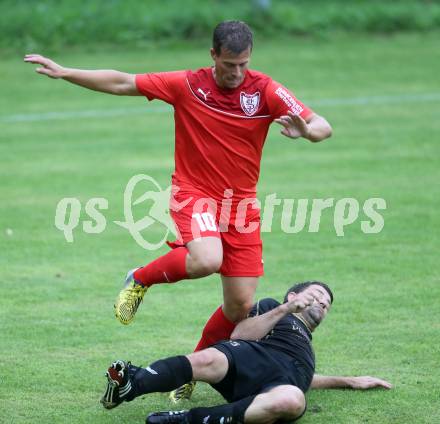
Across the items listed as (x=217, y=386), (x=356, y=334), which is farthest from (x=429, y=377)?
(x=217, y=386)

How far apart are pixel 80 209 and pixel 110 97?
7327mm

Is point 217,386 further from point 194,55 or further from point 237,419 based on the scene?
point 194,55

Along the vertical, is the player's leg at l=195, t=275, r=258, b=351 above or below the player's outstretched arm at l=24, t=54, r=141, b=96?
below

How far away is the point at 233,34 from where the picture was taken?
7.19 meters

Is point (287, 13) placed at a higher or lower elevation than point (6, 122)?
higher

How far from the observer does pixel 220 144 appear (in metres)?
7.47

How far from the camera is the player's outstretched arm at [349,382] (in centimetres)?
731

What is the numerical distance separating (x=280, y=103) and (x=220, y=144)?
0.51m

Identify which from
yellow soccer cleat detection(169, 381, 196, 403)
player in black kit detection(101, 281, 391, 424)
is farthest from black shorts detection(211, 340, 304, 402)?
yellow soccer cleat detection(169, 381, 196, 403)

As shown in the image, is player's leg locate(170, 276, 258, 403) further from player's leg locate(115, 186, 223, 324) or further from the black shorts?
the black shorts

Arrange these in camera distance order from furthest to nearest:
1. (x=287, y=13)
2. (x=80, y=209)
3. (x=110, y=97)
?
1. (x=287, y=13)
2. (x=110, y=97)
3. (x=80, y=209)

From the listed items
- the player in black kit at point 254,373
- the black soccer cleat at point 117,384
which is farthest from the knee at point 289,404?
the black soccer cleat at point 117,384

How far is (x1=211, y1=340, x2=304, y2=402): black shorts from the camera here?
676cm

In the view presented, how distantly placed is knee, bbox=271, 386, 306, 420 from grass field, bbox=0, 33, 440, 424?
374 mm
